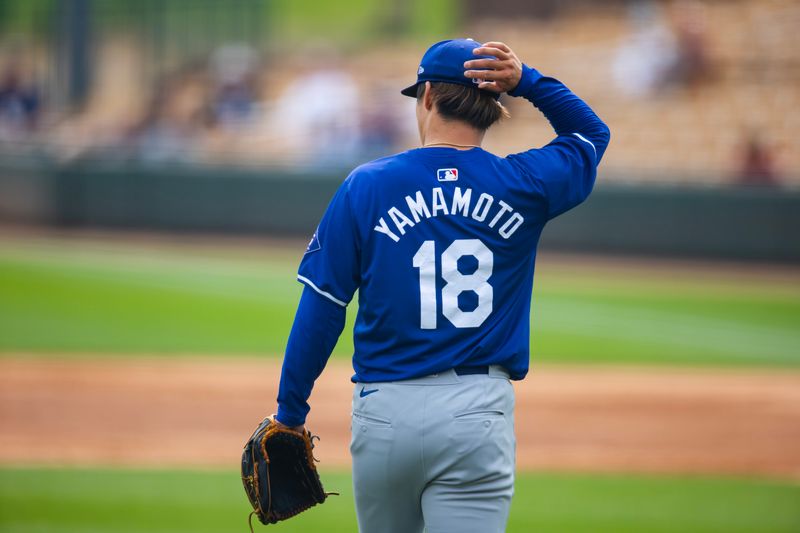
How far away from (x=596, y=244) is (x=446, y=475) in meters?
15.6

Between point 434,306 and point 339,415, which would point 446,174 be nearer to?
point 434,306

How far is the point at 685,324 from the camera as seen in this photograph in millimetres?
12664

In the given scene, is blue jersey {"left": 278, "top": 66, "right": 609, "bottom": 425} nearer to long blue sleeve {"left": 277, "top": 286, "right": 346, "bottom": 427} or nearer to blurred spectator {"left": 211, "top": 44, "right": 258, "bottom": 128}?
long blue sleeve {"left": 277, "top": 286, "right": 346, "bottom": 427}

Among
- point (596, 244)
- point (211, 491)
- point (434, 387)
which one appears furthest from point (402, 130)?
point (434, 387)

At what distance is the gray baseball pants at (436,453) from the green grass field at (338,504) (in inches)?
109

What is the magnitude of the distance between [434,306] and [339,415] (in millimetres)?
5703

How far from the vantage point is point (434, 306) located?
2469 millimetres

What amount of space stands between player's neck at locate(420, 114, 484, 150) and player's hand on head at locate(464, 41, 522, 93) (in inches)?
4.4

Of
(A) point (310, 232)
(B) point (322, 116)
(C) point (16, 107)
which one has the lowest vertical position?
(A) point (310, 232)

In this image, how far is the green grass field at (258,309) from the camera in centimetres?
1090

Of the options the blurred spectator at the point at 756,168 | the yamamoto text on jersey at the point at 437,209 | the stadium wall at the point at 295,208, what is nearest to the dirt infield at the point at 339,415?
the yamamoto text on jersey at the point at 437,209

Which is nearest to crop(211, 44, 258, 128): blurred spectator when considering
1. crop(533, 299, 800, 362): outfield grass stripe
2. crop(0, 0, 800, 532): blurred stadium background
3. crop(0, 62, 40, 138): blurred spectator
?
crop(0, 0, 800, 532): blurred stadium background

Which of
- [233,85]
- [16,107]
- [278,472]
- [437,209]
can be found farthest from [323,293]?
[16,107]

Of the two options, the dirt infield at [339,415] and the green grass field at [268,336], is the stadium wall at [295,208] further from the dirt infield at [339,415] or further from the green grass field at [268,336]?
the dirt infield at [339,415]
